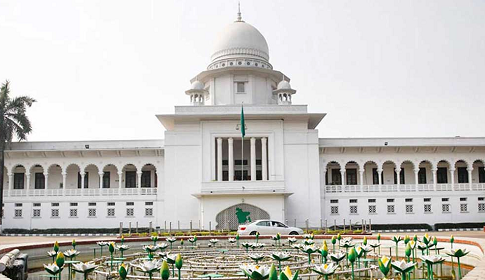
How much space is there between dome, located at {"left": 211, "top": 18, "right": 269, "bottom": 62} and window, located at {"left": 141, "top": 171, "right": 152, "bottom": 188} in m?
11.0

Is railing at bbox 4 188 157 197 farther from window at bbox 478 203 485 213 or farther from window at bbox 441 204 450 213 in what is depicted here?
window at bbox 478 203 485 213

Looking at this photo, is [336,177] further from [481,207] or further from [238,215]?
[481,207]

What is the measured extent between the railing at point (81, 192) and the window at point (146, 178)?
2771 millimetres

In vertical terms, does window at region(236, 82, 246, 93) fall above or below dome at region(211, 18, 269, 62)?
below

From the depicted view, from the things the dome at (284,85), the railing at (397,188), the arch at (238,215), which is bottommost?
the arch at (238,215)

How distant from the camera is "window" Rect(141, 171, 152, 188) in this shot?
43.1 metres

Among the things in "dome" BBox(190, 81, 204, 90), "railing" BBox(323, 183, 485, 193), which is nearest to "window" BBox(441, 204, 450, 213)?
"railing" BBox(323, 183, 485, 193)

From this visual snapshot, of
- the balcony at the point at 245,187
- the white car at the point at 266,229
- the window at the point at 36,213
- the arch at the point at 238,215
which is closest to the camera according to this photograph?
the white car at the point at 266,229

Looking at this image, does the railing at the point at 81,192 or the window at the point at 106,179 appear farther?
the window at the point at 106,179

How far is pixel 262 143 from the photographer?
127 feet

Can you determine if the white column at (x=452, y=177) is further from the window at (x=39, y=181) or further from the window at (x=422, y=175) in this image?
the window at (x=39, y=181)

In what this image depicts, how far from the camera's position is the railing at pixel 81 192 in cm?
3994

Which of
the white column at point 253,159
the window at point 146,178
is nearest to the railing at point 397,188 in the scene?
the white column at point 253,159

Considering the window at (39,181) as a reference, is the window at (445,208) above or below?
below
